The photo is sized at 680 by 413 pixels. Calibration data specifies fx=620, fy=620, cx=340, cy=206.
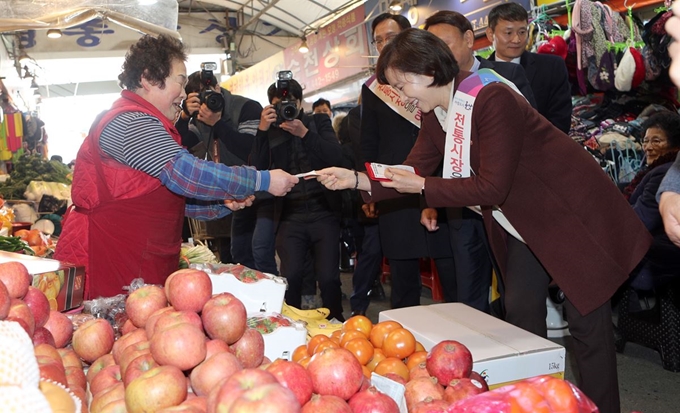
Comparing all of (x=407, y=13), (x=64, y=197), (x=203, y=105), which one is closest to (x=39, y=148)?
(x=64, y=197)

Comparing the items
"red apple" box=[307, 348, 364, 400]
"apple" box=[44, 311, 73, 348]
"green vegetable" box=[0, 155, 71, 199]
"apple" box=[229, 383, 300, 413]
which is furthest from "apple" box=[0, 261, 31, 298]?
"green vegetable" box=[0, 155, 71, 199]

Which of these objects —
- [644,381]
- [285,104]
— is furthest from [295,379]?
[644,381]

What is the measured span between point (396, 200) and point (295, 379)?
2.58 m

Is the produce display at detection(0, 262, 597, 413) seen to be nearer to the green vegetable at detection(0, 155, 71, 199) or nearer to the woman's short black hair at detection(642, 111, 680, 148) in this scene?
the woman's short black hair at detection(642, 111, 680, 148)

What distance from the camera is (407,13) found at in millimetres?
7664

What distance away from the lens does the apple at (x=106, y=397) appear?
1269mm

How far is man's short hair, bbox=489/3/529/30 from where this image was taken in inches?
139

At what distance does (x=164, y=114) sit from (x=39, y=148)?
1122 centimetres

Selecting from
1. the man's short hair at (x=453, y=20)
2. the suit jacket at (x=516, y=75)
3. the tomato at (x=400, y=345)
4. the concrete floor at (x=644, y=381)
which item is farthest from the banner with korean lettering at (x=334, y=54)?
the tomato at (x=400, y=345)

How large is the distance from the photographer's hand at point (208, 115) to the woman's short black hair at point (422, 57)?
178 centimetres

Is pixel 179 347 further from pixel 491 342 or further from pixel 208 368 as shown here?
pixel 491 342

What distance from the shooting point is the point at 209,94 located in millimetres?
3713

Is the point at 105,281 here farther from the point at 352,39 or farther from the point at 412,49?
the point at 352,39

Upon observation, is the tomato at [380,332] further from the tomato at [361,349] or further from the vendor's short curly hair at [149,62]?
the vendor's short curly hair at [149,62]
